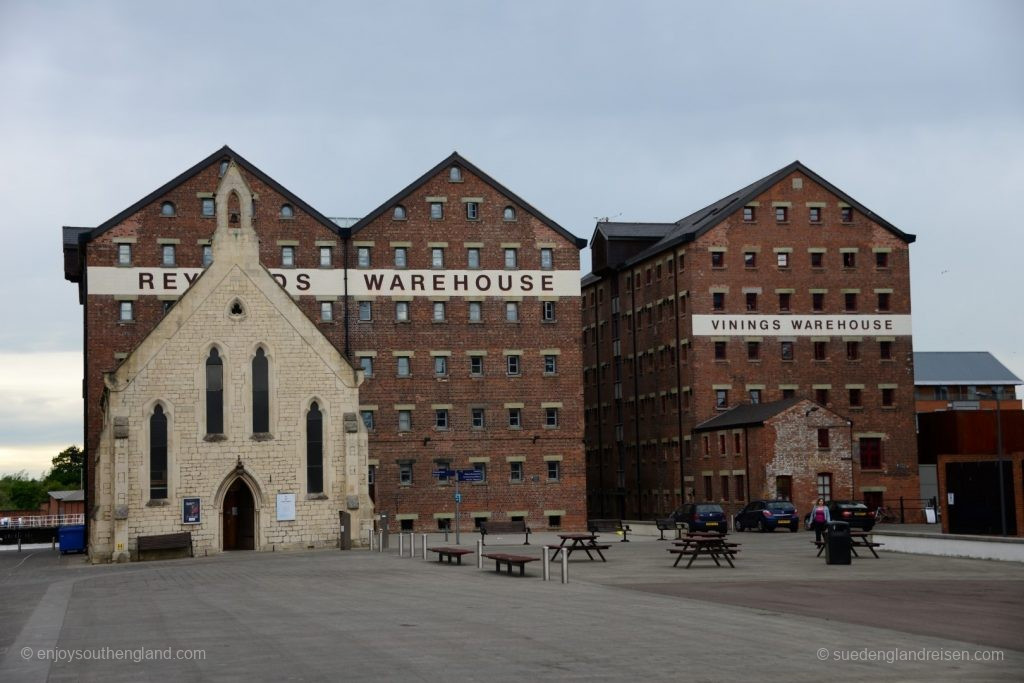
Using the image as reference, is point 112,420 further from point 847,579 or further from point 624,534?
point 847,579

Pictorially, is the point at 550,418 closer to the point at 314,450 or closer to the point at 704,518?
the point at 704,518

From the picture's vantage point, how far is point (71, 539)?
5603 centimetres

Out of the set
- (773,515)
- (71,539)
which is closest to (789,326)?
(773,515)

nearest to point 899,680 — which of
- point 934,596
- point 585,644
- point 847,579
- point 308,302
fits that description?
point 585,644

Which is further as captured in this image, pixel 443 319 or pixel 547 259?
pixel 547 259

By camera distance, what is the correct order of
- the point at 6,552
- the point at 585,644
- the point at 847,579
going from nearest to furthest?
the point at 585,644, the point at 847,579, the point at 6,552

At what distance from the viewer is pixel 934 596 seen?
2567 cm

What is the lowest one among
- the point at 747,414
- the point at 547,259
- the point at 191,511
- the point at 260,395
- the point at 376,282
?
the point at 191,511

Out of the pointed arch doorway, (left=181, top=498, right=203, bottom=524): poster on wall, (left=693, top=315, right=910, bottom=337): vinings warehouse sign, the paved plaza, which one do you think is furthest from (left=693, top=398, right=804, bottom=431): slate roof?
the paved plaza

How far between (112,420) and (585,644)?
33470 millimetres

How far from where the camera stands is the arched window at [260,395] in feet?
164

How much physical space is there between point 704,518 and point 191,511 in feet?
72.3

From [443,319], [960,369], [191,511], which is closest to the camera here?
[191,511]

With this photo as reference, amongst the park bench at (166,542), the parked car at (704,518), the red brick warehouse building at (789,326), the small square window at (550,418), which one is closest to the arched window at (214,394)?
the park bench at (166,542)
